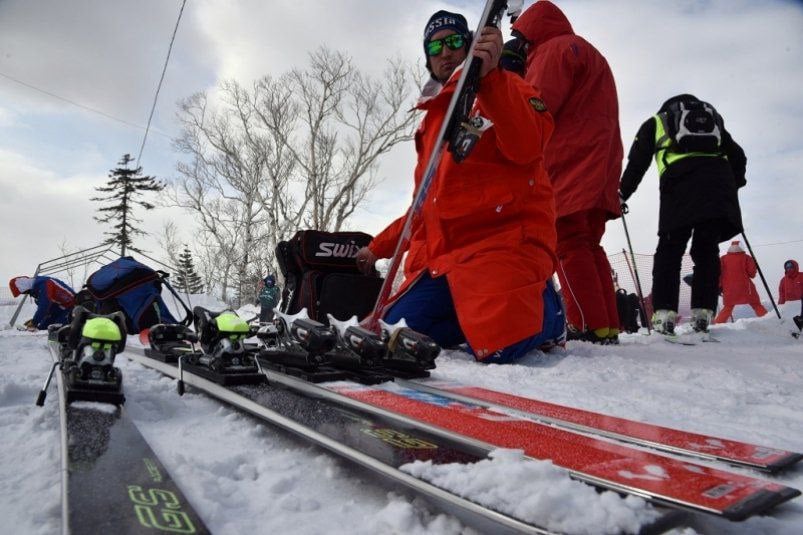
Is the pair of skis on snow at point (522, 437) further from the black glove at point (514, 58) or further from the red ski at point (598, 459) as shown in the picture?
the black glove at point (514, 58)

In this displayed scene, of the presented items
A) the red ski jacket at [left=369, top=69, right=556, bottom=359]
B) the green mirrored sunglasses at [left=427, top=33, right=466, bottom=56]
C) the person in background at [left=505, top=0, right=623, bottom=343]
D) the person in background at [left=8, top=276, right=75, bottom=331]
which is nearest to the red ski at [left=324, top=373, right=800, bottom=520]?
the red ski jacket at [left=369, top=69, right=556, bottom=359]

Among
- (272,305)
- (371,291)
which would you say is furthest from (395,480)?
(272,305)

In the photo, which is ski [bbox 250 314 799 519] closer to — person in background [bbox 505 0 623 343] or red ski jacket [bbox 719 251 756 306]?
person in background [bbox 505 0 623 343]

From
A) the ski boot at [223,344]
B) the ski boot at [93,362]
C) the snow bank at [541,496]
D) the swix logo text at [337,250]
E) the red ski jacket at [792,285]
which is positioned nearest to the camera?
the snow bank at [541,496]

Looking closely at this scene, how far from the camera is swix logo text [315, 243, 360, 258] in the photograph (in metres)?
3.61

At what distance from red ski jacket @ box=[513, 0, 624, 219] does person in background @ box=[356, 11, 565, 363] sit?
0.73 meters

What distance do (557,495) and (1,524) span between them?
2.78 feet

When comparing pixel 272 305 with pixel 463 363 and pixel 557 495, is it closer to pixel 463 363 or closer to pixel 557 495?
pixel 463 363

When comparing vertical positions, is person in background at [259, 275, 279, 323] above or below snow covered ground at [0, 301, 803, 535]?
above

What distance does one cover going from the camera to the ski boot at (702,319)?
3449 millimetres

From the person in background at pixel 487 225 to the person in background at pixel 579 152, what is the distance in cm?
70

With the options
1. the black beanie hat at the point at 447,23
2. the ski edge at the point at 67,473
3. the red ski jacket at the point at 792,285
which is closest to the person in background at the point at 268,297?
the black beanie hat at the point at 447,23

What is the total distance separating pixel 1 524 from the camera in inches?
30.3

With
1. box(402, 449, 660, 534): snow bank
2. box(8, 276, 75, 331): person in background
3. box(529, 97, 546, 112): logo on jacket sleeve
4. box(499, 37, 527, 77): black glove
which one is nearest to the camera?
box(402, 449, 660, 534): snow bank
